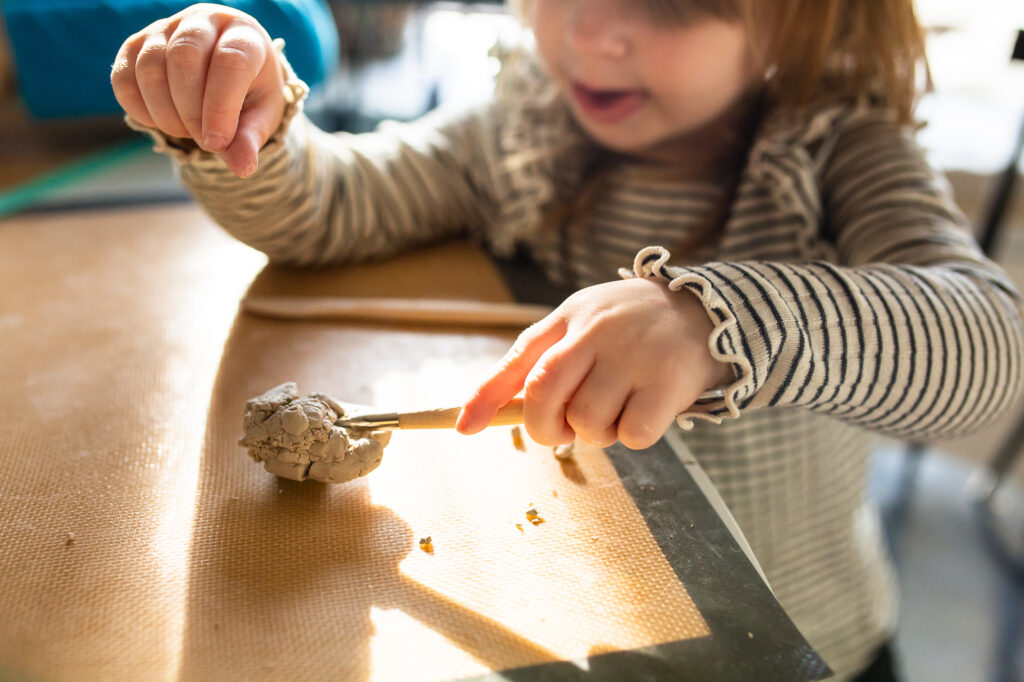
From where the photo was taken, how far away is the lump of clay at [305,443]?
356mm

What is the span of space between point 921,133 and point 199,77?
85cm

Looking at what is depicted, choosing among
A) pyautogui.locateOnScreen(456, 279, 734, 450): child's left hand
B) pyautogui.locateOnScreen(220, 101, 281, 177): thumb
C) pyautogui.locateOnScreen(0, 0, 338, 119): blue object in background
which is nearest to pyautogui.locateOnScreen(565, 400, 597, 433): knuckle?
pyautogui.locateOnScreen(456, 279, 734, 450): child's left hand

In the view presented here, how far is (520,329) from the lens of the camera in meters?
0.53

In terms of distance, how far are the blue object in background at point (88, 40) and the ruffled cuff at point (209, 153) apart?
30 millimetres

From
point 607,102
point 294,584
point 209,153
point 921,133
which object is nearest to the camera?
point 294,584

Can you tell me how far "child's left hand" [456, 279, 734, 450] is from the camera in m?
0.33

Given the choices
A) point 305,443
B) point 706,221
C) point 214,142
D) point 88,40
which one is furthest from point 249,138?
point 706,221

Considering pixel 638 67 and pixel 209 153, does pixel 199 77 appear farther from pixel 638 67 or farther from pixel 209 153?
pixel 638 67

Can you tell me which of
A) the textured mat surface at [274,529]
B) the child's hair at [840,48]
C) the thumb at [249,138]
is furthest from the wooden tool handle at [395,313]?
the child's hair at [840,48]

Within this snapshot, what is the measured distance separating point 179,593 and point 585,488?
19 cm

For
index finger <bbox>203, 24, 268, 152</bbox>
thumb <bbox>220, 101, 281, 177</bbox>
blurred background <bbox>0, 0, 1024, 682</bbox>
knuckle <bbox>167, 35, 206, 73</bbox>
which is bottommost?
blurred background <bbox>0, 0, 1024, 682</bbox>

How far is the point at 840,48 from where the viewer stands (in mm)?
621

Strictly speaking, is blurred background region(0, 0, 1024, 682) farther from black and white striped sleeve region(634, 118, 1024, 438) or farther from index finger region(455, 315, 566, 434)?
index finger region(455, 315, 566, 434)

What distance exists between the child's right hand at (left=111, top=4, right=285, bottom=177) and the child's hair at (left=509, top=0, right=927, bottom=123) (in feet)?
1.20
